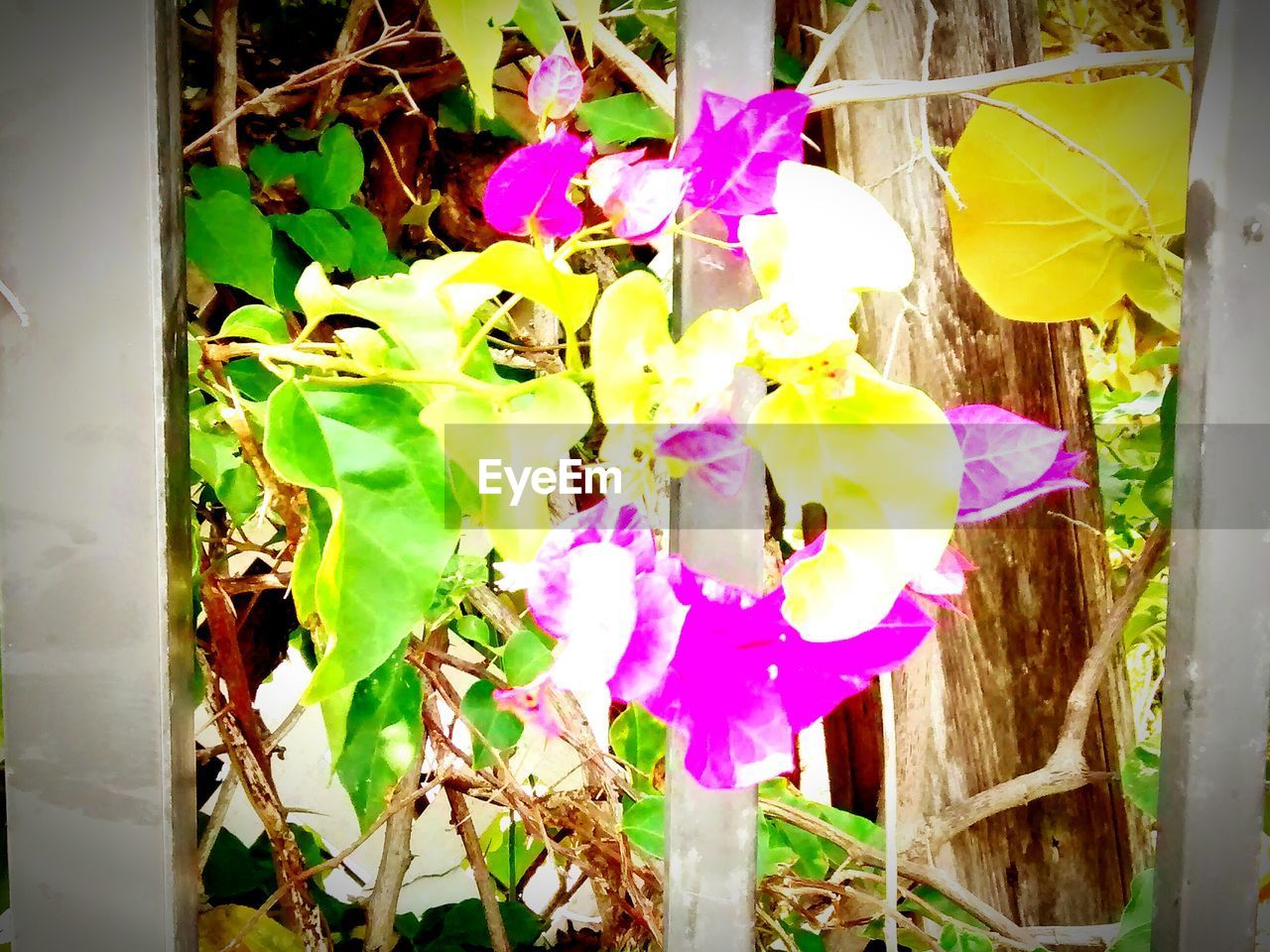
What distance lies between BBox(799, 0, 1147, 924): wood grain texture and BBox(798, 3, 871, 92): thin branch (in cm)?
5

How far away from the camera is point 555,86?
381 millimetres

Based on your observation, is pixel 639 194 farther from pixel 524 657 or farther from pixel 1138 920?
pixel 1138 920

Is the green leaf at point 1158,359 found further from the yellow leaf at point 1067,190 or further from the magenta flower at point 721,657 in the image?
the magenta flower at point 721,657

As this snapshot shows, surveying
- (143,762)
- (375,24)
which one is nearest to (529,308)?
(375,24)

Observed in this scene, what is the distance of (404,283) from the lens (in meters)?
0.38

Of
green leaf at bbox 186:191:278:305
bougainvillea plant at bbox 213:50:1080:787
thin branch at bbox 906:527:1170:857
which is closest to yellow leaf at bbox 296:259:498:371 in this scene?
bougainvillea plant at bbox 213:50:1080:787

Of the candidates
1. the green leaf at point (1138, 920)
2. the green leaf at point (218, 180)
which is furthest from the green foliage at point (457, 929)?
the green leaf at point (218, 180)

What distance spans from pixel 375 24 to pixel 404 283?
25 centimetres

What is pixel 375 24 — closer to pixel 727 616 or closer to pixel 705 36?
pixel 705 36

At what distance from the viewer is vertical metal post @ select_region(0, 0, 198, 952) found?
0.36m

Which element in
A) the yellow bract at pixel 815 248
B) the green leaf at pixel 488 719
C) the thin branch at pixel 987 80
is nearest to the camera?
the yellow bract at pixel 815 248

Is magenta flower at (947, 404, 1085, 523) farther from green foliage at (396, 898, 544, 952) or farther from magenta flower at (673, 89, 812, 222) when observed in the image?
green foliage at (396, 898, 544, 952)

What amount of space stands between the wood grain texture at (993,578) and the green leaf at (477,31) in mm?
225

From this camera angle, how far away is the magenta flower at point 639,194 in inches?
14.2
